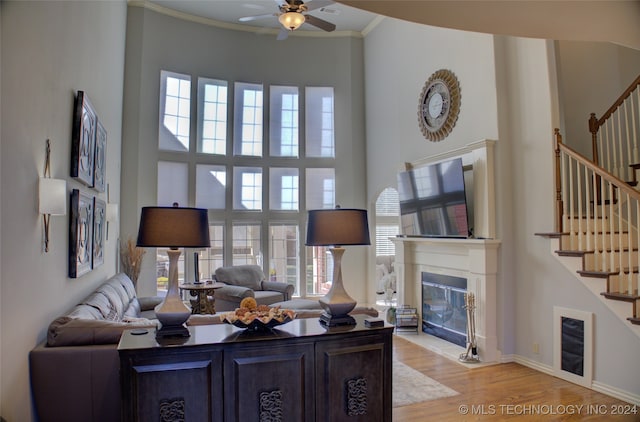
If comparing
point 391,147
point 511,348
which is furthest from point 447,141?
point 511,348

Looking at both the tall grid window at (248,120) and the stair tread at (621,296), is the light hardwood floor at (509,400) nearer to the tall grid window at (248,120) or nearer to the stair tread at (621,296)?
the stair tread at (621,296)

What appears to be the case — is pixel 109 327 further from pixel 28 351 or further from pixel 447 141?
pixel 447 141

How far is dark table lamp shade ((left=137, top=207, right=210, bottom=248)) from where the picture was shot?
2.49m

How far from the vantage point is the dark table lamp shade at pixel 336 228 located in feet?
9.33

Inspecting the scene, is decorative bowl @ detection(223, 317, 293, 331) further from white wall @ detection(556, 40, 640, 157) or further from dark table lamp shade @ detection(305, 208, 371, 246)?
white wall @ detection(556, 40, 640, 157)

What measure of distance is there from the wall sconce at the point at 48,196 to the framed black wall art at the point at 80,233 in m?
0.58

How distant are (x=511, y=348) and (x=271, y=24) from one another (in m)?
6.87

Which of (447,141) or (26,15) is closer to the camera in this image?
(26,15)

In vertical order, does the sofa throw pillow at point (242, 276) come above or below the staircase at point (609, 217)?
below

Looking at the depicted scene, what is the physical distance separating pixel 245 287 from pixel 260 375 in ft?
15.1

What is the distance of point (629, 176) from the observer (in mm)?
4500

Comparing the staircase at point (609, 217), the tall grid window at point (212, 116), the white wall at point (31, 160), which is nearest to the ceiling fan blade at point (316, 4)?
the white wall at point (31, 160)

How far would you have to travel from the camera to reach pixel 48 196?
2.83 metres

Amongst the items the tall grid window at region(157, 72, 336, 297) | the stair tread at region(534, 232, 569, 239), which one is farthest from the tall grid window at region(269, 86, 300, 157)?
the stair tread at region(534, 232, 569, 239)
